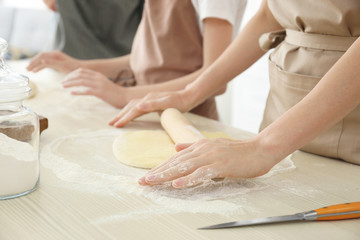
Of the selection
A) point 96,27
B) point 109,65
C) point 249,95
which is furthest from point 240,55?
point 249,95

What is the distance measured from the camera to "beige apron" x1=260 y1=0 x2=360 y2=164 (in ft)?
2.86

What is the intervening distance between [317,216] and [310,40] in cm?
41

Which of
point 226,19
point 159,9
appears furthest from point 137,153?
point 159,9

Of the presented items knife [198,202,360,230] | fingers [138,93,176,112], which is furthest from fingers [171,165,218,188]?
fingers [138,93,176,112]

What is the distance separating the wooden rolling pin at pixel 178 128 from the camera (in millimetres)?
981

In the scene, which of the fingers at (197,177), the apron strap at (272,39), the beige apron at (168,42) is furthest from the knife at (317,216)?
the beige apron at (168,42)

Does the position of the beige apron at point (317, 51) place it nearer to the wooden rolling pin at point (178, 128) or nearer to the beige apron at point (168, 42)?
the wooden rolling pin at point (178, 128)

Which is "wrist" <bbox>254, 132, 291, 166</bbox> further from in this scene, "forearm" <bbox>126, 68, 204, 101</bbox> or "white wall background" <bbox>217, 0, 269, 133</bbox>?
"white wall background" <bbox>217, 0, 269, 133</bbox>

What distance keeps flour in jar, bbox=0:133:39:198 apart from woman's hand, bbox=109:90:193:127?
1.46ft

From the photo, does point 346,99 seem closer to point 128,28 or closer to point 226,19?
point 226,19

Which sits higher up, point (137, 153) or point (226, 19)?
point (226, 19)

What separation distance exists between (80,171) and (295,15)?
528mm

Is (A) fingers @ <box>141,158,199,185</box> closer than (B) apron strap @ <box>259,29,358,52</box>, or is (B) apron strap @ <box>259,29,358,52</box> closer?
(A) fingers @ <box>141,158,199,185</box>

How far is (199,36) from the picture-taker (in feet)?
5.01
